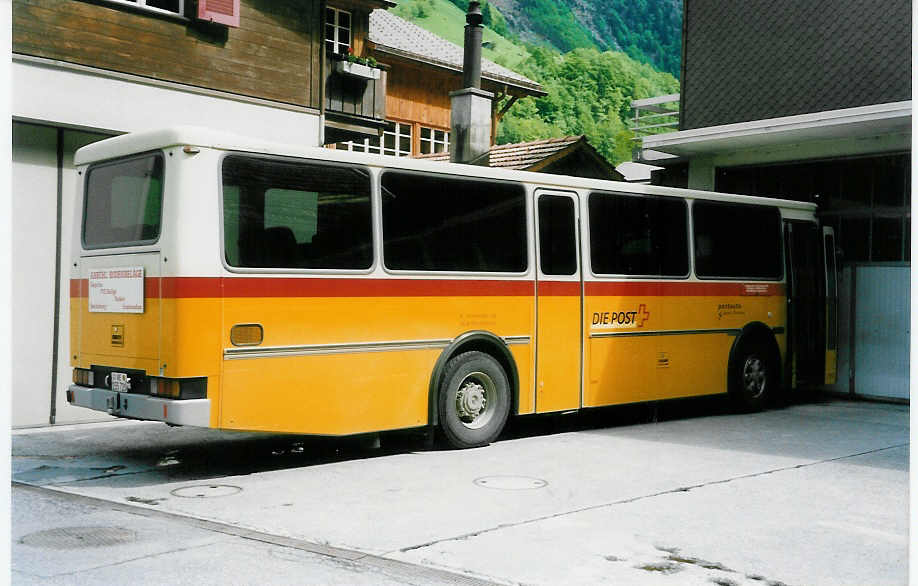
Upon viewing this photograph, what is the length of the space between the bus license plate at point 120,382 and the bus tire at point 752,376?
25.3 feet

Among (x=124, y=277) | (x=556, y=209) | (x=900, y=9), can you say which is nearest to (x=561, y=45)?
(x=900, y=9)

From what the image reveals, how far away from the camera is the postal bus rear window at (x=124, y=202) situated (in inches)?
340

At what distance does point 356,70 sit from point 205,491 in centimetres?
1189

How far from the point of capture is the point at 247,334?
8.61m

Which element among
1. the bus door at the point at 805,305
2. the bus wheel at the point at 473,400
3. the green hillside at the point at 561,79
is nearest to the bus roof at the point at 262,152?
the bus wheel at the point at 473,400

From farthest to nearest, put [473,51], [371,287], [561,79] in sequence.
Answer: [561,79] < [473,51] < [371,287]

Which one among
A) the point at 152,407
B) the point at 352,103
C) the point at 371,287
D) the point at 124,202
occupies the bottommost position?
the point at 152,407

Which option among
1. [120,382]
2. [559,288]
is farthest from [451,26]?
[120,382]

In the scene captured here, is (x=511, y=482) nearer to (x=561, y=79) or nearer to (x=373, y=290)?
(x=373, y=290)

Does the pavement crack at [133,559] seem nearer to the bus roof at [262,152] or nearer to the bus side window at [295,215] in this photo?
the bus side window at [295,215]

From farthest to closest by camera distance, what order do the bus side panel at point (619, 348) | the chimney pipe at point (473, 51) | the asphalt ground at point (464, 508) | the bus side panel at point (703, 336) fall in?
the chimney pipe at point (473, 51) → the bus side panel at point (703, 336) → the bus side panel at point (619, 348) → the asphalt ground at point (464, 508)

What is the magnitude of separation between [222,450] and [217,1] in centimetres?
611

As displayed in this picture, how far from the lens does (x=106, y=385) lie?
9047 millimetres

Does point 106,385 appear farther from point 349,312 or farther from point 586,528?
point 586,528
